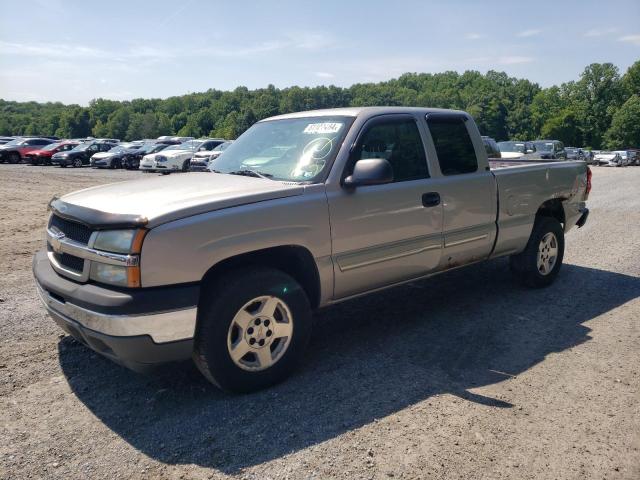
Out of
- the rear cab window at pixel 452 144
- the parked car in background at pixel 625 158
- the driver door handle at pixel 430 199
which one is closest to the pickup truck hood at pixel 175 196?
the driver door handle at pixel 430 199

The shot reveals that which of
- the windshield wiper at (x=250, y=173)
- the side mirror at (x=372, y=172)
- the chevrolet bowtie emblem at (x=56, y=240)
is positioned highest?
the side mirror at (x=372, y=172)

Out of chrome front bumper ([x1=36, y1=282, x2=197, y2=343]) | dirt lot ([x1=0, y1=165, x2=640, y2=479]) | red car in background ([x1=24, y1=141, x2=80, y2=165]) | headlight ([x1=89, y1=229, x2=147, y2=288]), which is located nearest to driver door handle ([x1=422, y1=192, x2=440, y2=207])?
dirt lot ([x1=0, y1=165, x2=640, y2=479])

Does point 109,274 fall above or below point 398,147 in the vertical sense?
below

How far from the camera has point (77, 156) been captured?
32094 mm

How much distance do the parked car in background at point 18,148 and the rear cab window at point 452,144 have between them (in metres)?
36.6

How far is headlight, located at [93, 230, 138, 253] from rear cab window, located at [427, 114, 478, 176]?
274cm

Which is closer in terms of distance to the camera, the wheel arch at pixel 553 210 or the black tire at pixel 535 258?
the black tire at pixel 535 258

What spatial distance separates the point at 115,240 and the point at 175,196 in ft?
1.72

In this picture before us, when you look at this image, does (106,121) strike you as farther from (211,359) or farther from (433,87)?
(211,359)

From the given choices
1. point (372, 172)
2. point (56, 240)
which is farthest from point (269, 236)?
point (56, 240)

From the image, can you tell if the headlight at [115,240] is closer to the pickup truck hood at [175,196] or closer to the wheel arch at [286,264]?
the pickup truck hood at [175,196]

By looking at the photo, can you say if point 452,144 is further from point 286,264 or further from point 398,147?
point 286,264

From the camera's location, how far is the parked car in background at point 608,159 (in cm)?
4256

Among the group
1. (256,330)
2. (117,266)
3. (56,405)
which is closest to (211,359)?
(256,330)
